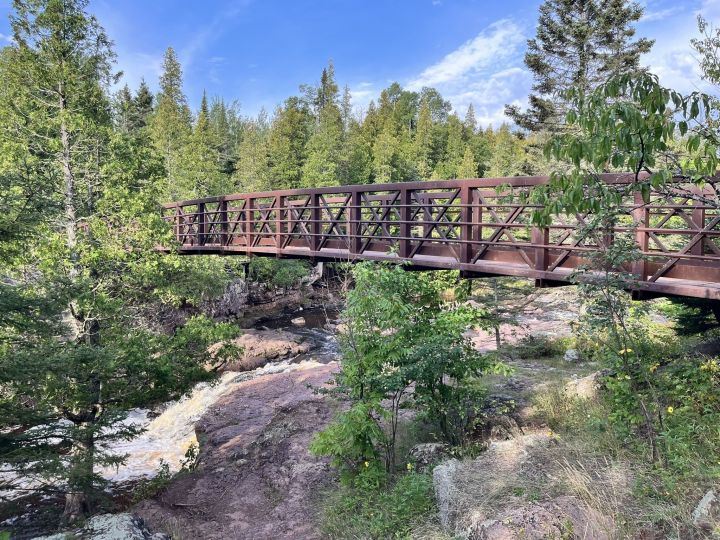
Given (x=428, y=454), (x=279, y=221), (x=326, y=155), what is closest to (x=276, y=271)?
(x=326, y=155)

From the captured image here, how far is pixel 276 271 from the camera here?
25.5 meters

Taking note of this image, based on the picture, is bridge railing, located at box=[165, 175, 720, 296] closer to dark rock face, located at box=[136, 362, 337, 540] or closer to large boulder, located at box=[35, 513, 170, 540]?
dark rock face, located at box=[136, 362, 337, 540]

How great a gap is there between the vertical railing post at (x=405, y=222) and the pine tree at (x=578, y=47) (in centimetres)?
1337

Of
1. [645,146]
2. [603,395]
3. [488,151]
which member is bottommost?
[603,395]

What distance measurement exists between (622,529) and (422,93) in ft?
250

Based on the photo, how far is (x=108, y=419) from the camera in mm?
6668

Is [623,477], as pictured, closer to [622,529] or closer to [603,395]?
[622,529]

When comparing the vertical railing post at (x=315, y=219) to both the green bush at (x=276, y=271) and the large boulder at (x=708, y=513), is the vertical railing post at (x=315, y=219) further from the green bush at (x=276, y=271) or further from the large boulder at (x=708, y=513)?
the green bush at (x=276, y=271)

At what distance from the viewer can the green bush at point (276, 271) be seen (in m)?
24.8

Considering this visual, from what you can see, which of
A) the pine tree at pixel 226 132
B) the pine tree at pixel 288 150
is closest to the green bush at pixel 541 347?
the pine tree at pixel 288 150

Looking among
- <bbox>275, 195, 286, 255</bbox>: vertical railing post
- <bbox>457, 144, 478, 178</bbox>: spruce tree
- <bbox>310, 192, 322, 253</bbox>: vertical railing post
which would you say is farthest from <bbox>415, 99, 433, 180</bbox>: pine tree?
<bbox>310, 192, 322, 253</bbox>: vertical railing post

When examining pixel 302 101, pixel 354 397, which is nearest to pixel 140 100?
pixel 302 101

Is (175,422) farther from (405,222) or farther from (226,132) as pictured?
(226,132)

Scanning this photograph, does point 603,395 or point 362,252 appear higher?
point 362,252
